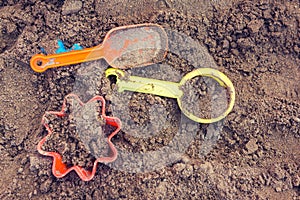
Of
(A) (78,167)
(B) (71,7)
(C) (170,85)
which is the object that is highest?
(B) (71,7)

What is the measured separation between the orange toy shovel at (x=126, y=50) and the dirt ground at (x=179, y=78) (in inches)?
2.2

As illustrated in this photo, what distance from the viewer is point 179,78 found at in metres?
2.51

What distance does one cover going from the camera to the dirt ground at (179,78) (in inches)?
95.1

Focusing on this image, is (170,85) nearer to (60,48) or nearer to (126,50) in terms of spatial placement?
(126,50)

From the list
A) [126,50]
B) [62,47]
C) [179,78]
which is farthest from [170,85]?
[62,47]

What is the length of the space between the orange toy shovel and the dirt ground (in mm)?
57

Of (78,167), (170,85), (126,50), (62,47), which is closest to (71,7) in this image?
(62,47)

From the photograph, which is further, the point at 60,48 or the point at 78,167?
the point at 60,48

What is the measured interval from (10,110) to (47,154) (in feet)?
1.49

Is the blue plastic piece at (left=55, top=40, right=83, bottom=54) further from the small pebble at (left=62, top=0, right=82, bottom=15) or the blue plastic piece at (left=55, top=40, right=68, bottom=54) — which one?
the small pebble at (left=62, top=0, right=82, bottom=15)

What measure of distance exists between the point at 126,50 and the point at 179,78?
0.40m

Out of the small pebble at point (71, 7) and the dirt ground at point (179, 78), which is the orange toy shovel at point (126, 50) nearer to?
the dirt ground at point (179, 78)

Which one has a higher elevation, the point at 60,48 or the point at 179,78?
the point at 60,48

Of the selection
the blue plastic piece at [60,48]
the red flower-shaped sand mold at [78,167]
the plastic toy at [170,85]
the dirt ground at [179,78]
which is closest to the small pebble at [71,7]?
the dirt ground at [179,78]
